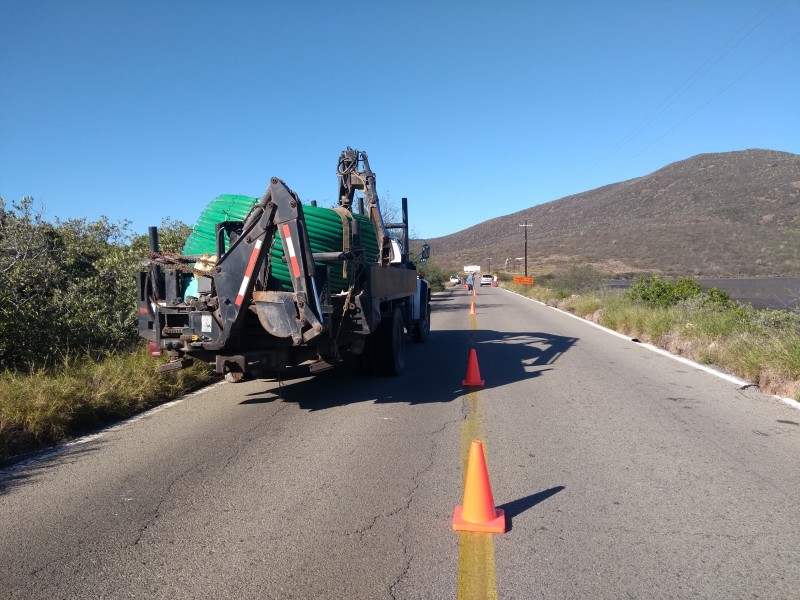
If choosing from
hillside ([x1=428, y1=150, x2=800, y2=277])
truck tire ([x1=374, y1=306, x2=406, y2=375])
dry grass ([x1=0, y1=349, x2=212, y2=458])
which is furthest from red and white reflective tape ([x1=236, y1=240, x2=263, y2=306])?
hillside ([x1=428, y1=150, x2=800, y2=277])

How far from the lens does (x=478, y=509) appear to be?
4.21m

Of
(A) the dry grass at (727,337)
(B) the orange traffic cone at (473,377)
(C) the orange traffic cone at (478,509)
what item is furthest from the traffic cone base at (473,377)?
(C) the orange traffic cone at (478,509)

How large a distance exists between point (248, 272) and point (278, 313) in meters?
0.55

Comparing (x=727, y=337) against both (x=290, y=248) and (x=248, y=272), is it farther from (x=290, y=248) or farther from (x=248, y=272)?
(x=248, y=272)

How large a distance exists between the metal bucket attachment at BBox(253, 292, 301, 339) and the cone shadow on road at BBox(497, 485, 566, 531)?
3151 mm

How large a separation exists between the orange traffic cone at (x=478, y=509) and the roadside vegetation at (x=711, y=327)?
5.85 meters

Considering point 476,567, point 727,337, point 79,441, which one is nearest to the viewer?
point 476,567

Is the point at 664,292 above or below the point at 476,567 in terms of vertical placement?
above

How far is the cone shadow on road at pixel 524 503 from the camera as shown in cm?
443

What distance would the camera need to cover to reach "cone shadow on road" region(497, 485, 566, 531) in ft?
14.5

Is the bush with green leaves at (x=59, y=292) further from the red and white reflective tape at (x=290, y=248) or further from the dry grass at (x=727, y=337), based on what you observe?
the dry grass at (x=727, y=337)

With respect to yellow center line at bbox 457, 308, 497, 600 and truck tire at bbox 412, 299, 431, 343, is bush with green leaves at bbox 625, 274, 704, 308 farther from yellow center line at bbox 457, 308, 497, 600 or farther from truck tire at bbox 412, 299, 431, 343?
yellow center line at bbox 457, 308, 497, 600

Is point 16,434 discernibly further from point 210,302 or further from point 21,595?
point 21,595

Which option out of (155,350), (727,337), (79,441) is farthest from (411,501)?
(727,337)
